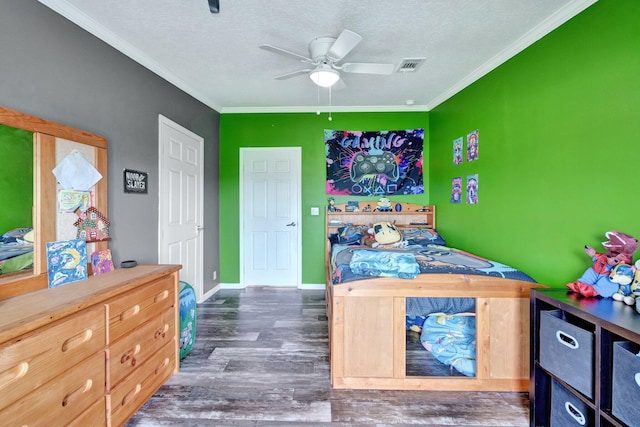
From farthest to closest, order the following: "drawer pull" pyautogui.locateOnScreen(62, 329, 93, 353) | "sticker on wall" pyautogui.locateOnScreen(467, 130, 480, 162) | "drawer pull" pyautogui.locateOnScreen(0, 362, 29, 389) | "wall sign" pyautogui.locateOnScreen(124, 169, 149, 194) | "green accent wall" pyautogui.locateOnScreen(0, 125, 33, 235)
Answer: "sticker on wall" pyautogui.locateOnScreen(467, 130, 480, 162) → "wall sign" pyautogui.locateOnScreen(124, 169, 149, 194) → "green accent wall" pyautogui.locateOnScreen(0, 125, 33, 235) → "drawer pull" pyautogui.locateOnScreen(62, 329, 93, 353) → "drawer pull" pyautogui.locateOnScreen(0, 362, 29, 389)

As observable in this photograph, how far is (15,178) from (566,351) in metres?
2.88

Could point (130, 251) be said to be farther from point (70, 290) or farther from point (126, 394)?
point (126, 394)

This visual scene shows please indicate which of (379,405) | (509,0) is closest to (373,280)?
(379,405)

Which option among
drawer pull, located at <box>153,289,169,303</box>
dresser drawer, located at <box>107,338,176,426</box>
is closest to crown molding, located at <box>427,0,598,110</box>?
drawer pull, located at <box>153,289,169,303</box>

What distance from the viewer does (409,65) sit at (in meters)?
2.56

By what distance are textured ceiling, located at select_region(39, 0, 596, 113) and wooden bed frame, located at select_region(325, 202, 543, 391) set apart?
5.92ft

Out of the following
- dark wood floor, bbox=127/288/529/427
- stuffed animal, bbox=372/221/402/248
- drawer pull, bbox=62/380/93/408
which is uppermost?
stuffed animal, bbox=372/221/402/248

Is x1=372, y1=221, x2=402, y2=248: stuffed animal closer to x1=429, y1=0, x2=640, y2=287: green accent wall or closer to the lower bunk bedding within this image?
x1=429, y1=0, x2=640, y2=287: green accent wall

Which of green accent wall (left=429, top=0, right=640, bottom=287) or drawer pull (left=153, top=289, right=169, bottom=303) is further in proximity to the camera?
drawer pull (left=153, top=289, right=169, bottom=303)

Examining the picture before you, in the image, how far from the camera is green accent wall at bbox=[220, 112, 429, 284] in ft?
12.5

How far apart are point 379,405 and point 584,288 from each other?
130 cm

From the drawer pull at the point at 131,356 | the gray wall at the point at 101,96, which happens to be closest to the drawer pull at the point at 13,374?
the drawer pull at the point at 131,356

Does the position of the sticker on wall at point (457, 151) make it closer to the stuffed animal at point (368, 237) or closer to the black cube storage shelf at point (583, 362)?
the stuffed animal at point (368, 237)

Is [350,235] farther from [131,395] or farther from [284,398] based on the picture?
[131,395]
